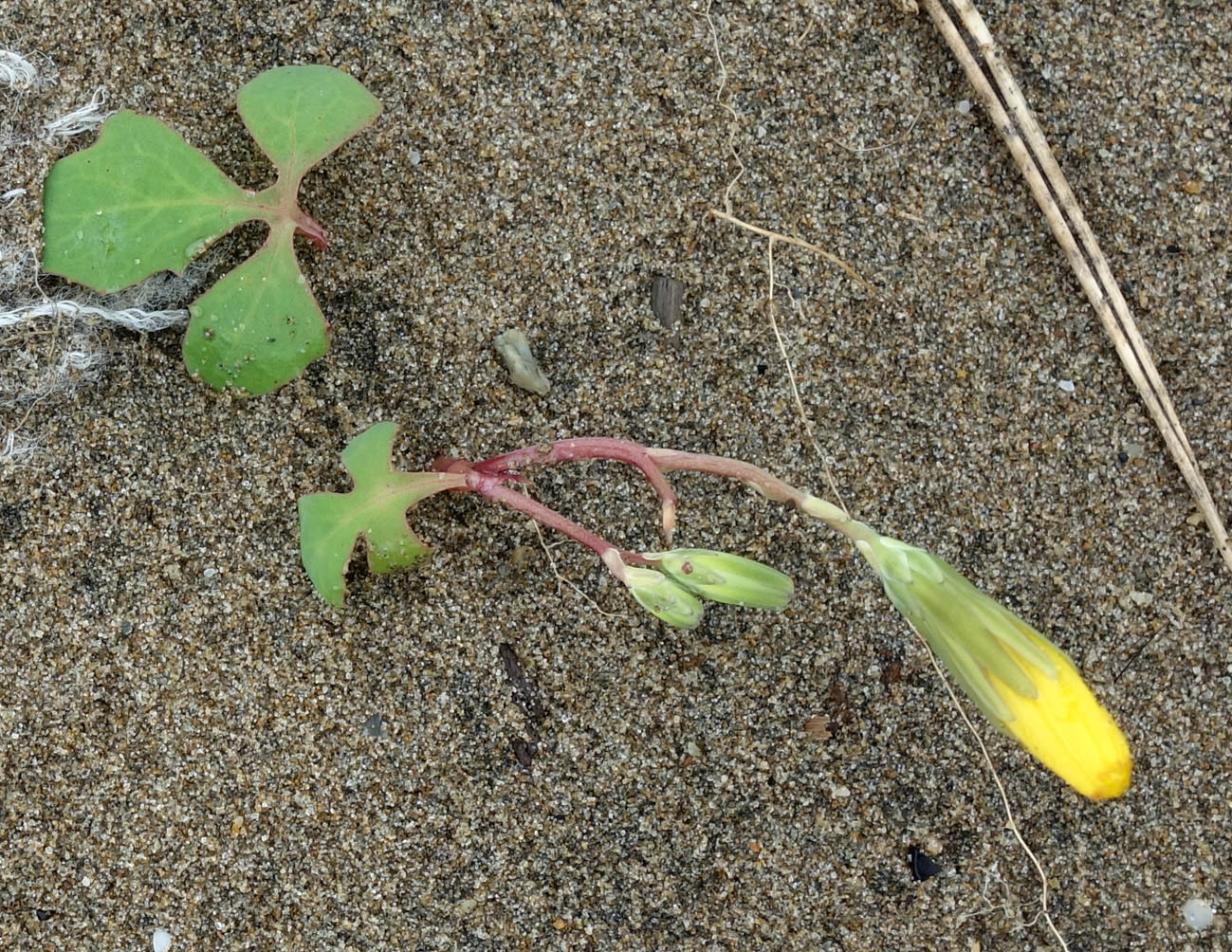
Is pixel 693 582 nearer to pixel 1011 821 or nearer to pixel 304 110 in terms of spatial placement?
pixel 1011 821

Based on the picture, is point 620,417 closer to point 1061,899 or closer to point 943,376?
point 943,376

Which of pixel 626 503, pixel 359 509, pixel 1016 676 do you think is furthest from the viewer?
pixel 626 503

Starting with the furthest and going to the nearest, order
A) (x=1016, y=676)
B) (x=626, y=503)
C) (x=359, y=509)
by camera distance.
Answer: (x=626, y=503), (x=359, y=509), (x=1016, y=676)

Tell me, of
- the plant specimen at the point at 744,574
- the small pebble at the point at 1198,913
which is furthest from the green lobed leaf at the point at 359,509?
the small pebble at the point at 1198,913

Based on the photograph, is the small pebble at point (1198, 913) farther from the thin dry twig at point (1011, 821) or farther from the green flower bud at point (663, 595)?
the green flower bud at point (663, 595)

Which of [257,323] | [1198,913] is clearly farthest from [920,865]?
[257,323]

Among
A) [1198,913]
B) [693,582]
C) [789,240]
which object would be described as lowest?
[1198,913]

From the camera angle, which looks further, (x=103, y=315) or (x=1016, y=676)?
(x=103, y=315)
